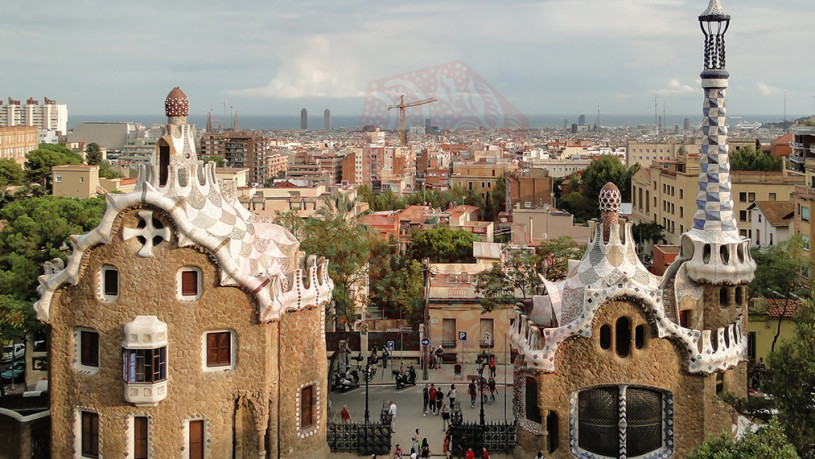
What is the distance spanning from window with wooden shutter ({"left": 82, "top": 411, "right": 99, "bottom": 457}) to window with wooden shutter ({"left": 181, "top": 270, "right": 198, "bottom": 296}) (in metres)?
4.08

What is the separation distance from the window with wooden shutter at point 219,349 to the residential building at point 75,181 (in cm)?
4432

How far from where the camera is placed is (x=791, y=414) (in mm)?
23000

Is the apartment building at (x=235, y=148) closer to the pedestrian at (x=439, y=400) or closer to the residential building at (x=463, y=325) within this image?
the residential building at (x=463, y=325)

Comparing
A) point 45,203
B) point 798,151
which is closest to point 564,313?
point 45,203

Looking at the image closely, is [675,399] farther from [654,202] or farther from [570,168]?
[570,168]

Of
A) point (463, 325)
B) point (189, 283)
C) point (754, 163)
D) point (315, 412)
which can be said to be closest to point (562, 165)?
point (754, 163)

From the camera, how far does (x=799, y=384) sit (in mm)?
23125

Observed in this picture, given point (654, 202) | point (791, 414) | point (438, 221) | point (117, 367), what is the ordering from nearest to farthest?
point (791, 414) → point (117, 367) → point (438, 221) → point (654, 202)

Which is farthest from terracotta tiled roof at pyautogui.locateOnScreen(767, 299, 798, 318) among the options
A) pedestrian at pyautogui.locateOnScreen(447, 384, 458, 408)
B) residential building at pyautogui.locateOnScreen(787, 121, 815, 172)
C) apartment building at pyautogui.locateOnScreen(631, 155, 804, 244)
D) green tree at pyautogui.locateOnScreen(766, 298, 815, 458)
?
residential building at pyautogui.locateOnScreen(787, 121, 815, 172)

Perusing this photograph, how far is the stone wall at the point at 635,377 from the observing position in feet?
86.2

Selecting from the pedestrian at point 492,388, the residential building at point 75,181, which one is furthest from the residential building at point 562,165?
the pedestrian at point 492,388

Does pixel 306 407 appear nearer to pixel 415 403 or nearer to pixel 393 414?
pixel 393 414

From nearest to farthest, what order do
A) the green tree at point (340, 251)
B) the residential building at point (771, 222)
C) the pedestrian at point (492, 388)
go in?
the pedestrian at point (492, 388) → the green tree at point (340, 251) → the residential building at point (771, 222)

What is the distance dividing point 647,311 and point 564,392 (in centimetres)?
313
